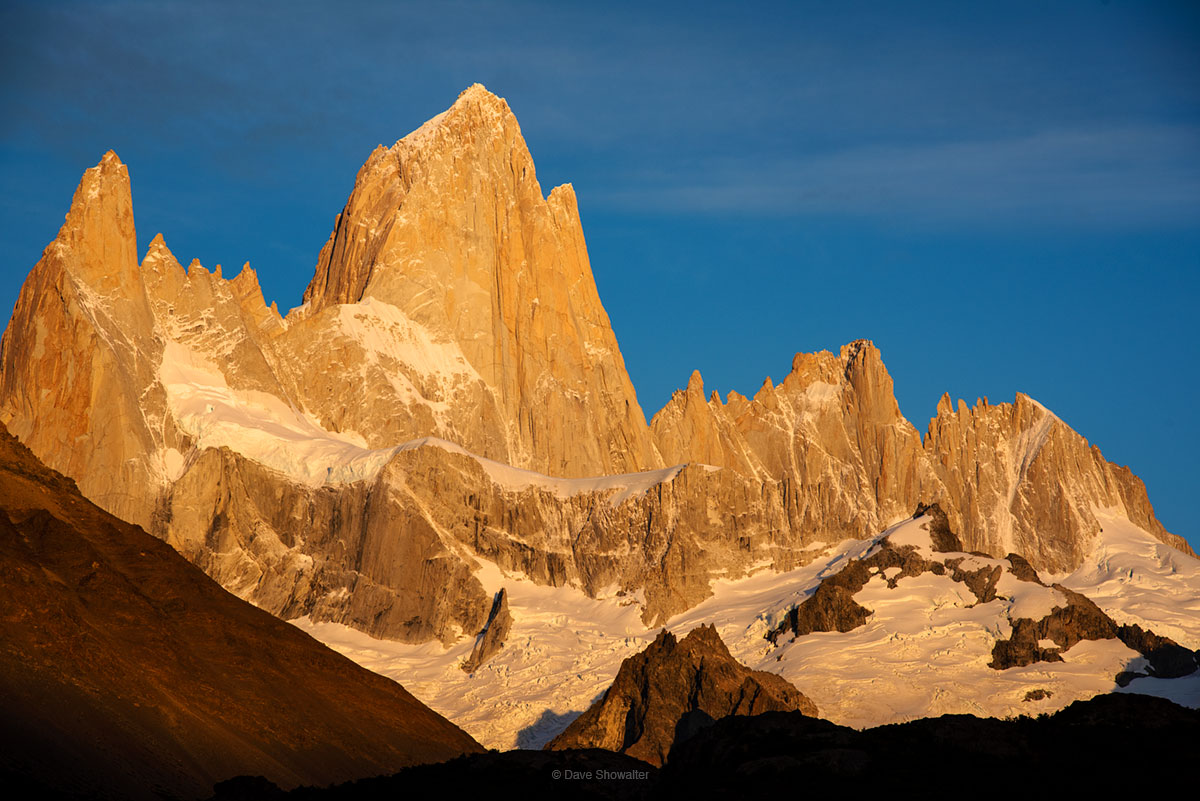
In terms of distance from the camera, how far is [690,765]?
69.4m

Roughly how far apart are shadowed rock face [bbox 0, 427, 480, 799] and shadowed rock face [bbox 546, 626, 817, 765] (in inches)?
1908

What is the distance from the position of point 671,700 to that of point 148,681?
91515 millimetres

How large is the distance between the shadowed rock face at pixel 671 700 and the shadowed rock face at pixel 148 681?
159 ft

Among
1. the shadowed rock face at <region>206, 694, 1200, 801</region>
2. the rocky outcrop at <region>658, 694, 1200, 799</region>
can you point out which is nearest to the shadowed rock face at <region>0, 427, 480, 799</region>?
the shadowed rock face at <region>206, 694, 1200, 801</region>

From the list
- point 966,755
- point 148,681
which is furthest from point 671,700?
point 966,755

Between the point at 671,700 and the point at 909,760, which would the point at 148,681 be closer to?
the point at 909,760

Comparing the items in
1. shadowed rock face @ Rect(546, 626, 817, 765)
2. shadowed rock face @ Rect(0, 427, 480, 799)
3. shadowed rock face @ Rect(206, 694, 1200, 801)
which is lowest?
shadowed rock face @ Rect(206, 694, 1200, 801)

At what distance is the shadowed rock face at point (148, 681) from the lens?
94.9 meters

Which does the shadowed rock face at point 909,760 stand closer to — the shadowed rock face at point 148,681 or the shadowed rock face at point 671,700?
the shadowed rock face at point 148,681

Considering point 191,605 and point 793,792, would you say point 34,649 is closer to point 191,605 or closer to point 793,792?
point 191,605

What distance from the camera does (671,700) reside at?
7500 inches

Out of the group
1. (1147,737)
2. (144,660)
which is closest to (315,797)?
(1147,737)

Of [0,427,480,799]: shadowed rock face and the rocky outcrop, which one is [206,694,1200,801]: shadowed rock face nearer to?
the rocky outcrop

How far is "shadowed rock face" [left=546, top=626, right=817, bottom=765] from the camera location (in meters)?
184
